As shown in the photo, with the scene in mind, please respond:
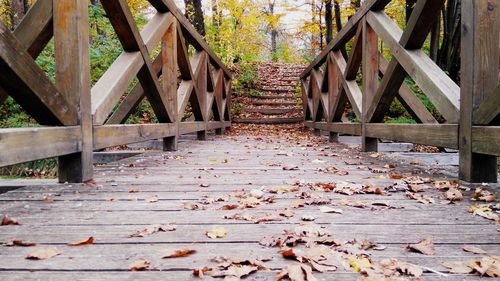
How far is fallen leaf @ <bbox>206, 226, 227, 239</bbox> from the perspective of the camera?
1432 mm

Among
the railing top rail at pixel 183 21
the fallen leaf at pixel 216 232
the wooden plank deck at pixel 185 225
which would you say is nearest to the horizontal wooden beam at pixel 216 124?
the railing top rail at pixel 183 21

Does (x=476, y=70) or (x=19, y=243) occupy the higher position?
(x=476, y=70)

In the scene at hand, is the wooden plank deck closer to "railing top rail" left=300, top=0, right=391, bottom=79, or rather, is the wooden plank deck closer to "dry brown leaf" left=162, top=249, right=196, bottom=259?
"dry brown leaf" left=162, top=249, right=196, bottom=259

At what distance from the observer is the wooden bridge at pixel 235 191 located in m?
1.19

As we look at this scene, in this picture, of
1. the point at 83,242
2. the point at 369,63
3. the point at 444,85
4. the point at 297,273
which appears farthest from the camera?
the point at 369,63

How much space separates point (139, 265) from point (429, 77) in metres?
2.27

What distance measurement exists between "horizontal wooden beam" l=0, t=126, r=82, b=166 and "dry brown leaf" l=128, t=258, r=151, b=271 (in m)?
0.95

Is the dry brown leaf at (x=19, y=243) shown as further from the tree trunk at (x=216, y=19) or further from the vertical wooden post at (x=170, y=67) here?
the tree trunk at (x=216, y=19)

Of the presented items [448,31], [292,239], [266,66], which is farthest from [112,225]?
[266,66]

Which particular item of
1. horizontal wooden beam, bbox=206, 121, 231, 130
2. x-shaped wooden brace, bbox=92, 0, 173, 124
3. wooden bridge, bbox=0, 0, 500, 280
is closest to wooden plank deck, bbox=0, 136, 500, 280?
wooden bridge, bbox=0, 0, 500, 280

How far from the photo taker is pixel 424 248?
127cm

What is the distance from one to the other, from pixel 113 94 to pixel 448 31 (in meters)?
8.89

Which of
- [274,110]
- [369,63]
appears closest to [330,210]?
[369,63]

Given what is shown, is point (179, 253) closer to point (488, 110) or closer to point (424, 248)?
point (424, 248)
